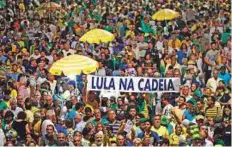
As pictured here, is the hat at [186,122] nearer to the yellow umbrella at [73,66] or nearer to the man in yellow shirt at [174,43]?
the yellow umbrella at [73,66]

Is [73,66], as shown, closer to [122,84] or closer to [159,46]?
[122,84]

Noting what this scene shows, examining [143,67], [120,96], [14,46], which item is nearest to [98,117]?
[120,96]

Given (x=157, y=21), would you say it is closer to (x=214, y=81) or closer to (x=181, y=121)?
(x=214, y=81)

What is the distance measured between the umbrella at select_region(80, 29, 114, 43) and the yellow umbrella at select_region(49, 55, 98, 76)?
291cm

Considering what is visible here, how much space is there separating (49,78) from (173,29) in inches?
233

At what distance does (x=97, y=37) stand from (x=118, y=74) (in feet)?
8.10

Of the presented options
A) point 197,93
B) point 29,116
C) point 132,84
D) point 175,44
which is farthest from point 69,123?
point 175,44

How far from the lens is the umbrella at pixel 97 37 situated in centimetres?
1830

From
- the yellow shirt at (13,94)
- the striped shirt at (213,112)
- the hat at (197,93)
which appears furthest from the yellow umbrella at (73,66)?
the striped shirt at (213,112)

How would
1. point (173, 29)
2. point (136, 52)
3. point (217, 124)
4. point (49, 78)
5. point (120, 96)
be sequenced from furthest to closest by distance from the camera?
point (173, 29), point (136, 52), point (49, 78), point (120, 96), point (217, 124)

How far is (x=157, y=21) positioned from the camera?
21.3 metres

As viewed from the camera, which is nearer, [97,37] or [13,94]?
[13,94]

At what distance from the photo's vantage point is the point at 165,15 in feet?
70.3

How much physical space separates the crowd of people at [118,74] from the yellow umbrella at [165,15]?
0.47 feet
